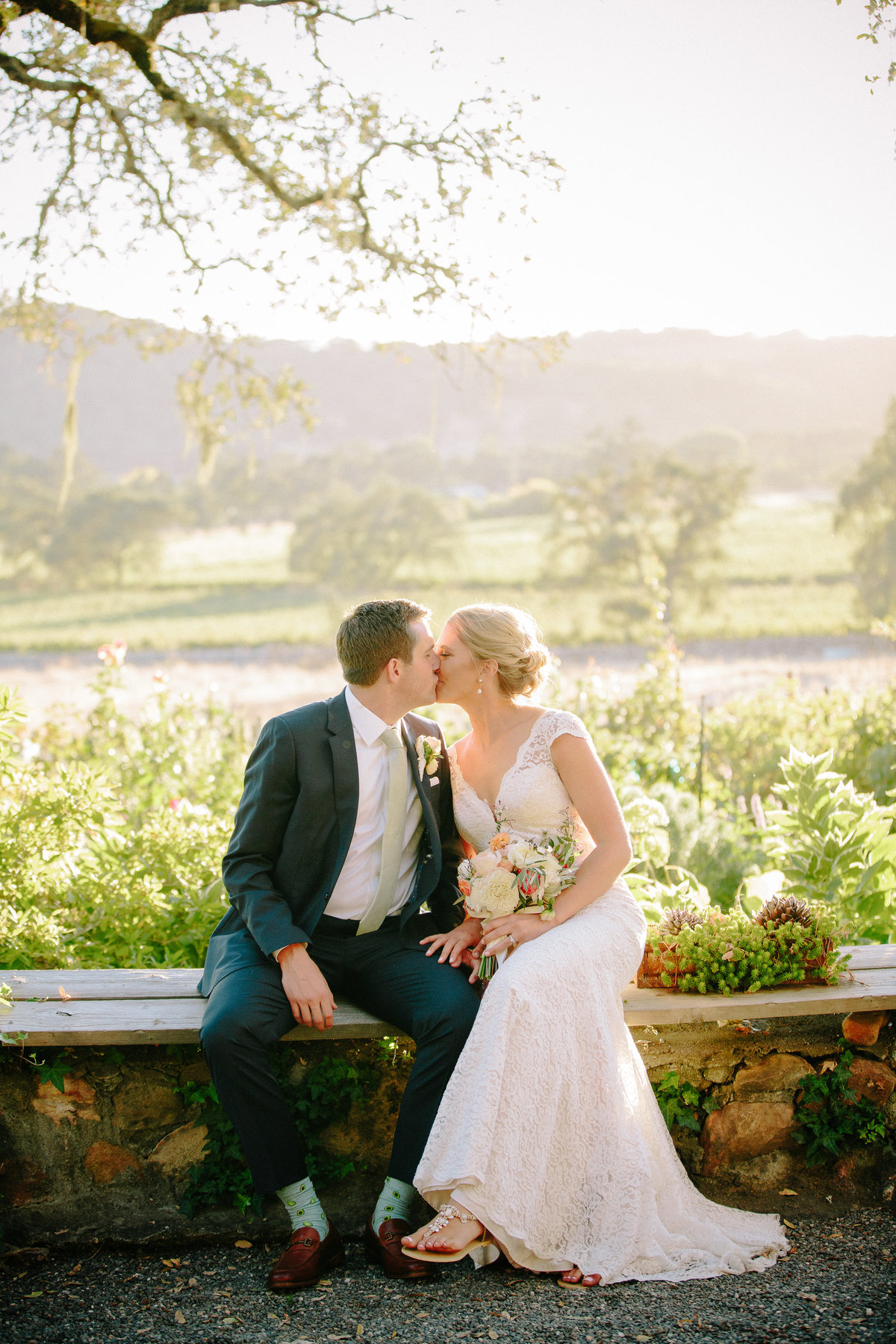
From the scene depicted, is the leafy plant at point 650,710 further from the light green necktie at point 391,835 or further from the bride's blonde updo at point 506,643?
the light green necktie at point 391,835

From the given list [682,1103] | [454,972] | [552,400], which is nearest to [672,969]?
[682,1103]

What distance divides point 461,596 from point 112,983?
706 inches

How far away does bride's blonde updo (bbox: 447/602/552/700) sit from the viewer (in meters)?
2.97

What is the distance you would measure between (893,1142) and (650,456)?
17.5 m

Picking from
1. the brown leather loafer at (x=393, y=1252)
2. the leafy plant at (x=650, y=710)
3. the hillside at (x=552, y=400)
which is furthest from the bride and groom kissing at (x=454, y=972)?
the hillside at (x=552, y=400)

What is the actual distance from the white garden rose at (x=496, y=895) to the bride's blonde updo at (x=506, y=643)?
2.19ft

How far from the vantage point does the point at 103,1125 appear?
2.60m

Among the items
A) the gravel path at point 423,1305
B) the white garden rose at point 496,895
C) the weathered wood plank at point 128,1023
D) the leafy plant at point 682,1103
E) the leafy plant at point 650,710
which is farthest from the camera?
the leafy plant at point 650,710

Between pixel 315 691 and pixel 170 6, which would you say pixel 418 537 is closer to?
pixel 315 691

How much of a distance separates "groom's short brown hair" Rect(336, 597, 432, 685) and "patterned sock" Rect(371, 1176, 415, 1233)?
4.44 ft

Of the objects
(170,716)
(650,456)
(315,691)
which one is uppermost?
(650,456)

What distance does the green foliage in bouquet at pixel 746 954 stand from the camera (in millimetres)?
2814

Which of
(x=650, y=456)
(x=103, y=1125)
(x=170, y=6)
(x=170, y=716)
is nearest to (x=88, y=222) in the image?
(x=170, y=6)

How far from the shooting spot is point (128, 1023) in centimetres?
253
